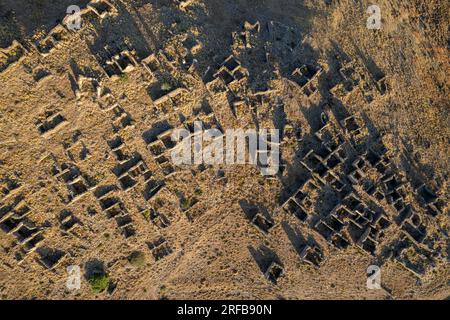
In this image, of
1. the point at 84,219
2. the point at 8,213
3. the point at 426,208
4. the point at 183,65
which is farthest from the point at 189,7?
the point at 426,208

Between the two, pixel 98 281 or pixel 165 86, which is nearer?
pixel 165 86

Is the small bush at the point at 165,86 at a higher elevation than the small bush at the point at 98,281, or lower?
higher

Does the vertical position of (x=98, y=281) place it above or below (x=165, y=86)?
below

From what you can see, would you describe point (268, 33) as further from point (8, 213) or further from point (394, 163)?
point (8, 213)

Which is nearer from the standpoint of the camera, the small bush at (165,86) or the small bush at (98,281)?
the small bush at (165,86)

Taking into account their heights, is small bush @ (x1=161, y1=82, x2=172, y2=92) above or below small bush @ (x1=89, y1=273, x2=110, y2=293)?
above

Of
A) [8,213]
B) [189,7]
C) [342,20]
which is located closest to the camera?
[8,213]

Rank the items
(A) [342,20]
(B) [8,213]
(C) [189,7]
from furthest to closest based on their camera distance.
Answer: (A) [342,20], (C) [189,7], (B) [8,213]

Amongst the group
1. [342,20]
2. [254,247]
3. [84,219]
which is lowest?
[254,247]

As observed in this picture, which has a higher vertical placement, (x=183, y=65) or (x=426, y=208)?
(x=183, y=65)

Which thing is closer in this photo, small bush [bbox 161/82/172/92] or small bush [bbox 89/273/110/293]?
small bush [bbox 161/82/172/92]

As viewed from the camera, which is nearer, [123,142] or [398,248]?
[123,142]
